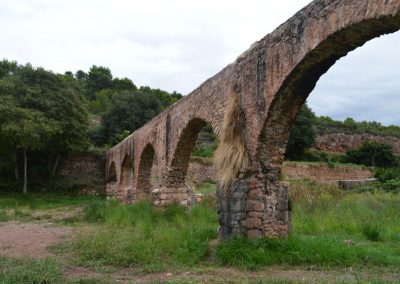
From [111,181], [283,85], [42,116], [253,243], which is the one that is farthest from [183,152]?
[111,181]

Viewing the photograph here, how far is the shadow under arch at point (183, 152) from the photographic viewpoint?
10500 millimetres

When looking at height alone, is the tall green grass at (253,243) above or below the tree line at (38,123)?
below

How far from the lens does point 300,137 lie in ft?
99.3

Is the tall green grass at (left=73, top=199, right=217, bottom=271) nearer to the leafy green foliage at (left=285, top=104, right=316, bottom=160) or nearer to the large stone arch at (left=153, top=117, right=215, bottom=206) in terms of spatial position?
the large stone arch at (left=153, top=117, right=215, bottom=206)

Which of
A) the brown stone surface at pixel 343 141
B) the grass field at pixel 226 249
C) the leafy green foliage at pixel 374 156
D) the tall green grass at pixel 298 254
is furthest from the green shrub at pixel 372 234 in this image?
the brown stone surface at pixel 343 141

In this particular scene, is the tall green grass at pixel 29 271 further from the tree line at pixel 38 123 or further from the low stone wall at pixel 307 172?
the low stone wall at pixel 307 172

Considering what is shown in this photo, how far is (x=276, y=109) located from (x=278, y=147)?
27.6 inches

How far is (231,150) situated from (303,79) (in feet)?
5.65

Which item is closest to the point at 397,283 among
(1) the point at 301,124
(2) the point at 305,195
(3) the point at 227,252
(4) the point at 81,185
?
(3) the point at 227,252

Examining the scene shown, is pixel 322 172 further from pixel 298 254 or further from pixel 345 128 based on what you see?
pixel 298 254

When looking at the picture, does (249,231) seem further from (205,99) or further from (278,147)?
(205,99)

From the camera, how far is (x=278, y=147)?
6.90 m

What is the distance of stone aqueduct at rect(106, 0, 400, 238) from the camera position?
16.4ft

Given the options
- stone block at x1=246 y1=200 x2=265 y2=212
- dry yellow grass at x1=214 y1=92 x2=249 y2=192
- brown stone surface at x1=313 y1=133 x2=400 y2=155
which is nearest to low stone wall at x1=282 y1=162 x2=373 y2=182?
brown stone surface at x1=313 y1=133 x2=400 y2=155
